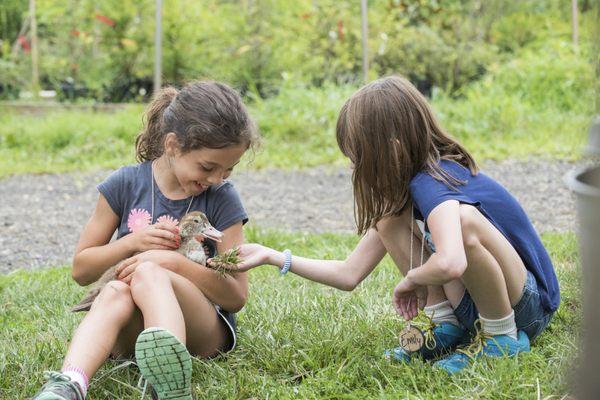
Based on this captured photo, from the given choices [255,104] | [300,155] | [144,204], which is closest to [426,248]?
[144,204]

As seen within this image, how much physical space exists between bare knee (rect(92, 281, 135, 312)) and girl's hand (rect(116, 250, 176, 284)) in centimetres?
6

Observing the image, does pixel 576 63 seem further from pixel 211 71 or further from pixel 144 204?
pixel 144 204

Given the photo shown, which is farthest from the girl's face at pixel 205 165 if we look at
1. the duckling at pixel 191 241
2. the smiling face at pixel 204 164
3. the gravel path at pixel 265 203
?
the gravel path at pixel 265 203

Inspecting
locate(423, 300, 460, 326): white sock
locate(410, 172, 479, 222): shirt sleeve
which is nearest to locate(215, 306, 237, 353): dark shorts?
locate(423, 300, 460, 326): white sock

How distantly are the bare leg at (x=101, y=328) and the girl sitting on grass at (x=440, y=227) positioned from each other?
0.37 m

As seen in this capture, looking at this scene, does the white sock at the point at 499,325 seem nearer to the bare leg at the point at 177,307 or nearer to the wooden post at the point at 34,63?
the bare leg at the point at 177,307

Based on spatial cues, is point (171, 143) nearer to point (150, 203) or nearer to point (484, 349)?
point (150, 203)

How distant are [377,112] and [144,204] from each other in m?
0.82

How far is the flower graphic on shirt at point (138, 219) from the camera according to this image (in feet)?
8.44

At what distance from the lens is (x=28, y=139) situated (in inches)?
308

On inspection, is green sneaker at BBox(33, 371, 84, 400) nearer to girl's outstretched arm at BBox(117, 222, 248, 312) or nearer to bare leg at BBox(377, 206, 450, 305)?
girl's outstretched arm at BBox(117, 222, 248, 312)

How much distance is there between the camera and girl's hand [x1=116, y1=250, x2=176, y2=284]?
238 cm

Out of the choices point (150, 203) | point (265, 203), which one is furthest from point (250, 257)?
point (265, 203)

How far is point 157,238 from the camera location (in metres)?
2.45
